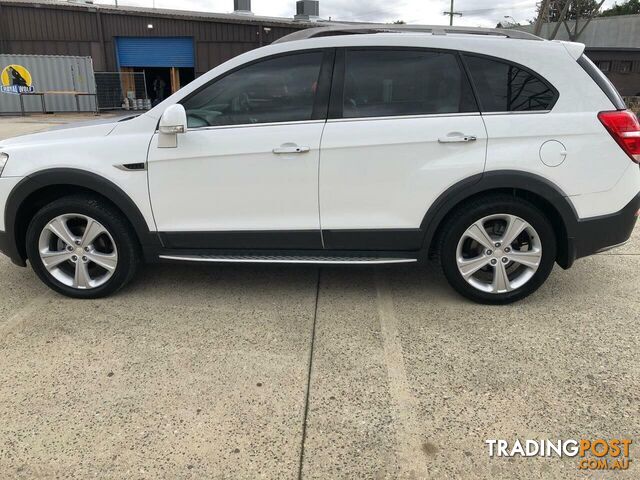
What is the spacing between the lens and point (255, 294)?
3.90 m

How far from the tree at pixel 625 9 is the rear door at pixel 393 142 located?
5903 cm

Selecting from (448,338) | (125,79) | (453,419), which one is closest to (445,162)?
(448,338)

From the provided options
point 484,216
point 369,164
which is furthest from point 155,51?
point 484,216

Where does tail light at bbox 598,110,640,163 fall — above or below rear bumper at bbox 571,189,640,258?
above

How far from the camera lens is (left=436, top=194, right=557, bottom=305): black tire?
11.2 feet

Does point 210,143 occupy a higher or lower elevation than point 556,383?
higher

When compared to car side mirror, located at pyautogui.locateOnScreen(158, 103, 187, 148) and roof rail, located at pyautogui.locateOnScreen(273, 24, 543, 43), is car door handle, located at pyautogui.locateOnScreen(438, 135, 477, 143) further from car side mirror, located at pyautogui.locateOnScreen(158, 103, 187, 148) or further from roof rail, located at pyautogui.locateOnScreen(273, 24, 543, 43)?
car side mirror, located at pyautogui.locateOnScreen(158, 103, 187, 148)

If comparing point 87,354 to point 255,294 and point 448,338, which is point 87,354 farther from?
point 448,338

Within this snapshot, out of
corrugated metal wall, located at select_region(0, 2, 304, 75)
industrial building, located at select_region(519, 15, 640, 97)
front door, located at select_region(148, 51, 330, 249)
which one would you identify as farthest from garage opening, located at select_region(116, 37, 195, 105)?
front door, located at select_region(148, 51, 330, 249)

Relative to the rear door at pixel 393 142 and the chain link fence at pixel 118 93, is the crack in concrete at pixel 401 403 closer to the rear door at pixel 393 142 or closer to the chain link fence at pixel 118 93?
the rear door at pixel 393 142

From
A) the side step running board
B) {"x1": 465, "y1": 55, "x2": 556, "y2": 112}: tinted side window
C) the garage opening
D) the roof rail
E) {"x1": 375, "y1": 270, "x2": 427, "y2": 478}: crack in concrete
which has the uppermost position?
the garage opening

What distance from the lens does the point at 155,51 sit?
2708 cm

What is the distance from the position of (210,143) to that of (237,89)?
0.42m

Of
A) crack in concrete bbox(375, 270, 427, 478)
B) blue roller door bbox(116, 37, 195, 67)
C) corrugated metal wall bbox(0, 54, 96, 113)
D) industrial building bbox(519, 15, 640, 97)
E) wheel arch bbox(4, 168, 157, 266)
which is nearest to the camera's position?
crack in concrete bbox(375, 270, 427, 478)
